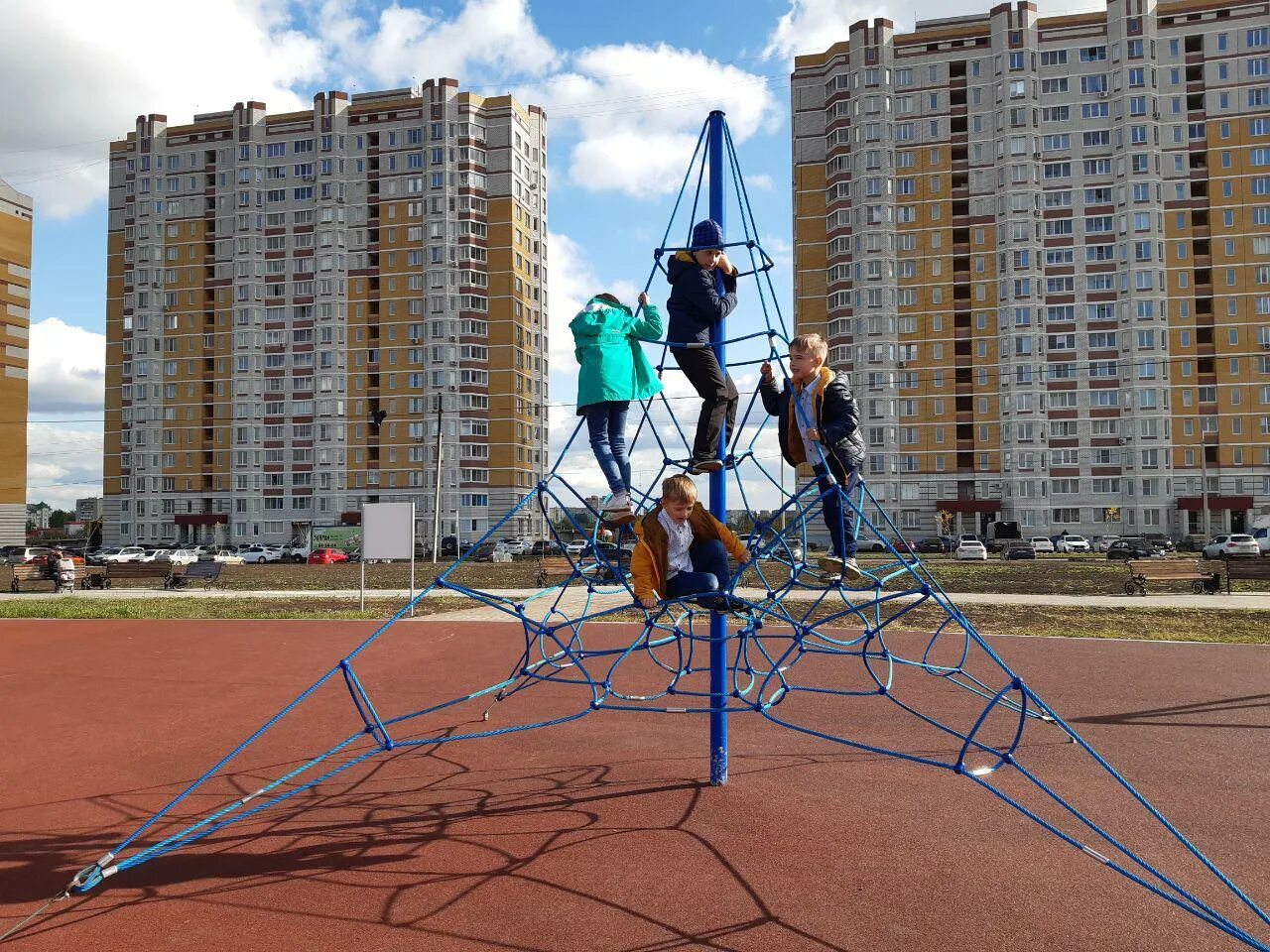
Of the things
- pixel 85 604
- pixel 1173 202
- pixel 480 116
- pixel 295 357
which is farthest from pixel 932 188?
pixel 85 604

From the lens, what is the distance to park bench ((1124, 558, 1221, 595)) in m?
18.5

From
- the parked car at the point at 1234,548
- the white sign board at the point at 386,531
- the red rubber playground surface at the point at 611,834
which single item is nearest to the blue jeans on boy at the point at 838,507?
the red rubber playground surface at the point at 611,834

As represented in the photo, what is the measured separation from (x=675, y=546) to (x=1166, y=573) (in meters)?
18.3

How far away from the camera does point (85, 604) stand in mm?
17922

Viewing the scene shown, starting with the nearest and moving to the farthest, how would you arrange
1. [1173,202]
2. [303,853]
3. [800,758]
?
[303,853] → [800,758] → [1173,202]

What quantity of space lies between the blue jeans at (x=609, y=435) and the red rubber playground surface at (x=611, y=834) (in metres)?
2.13

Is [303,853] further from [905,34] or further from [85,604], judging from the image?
[905,34]

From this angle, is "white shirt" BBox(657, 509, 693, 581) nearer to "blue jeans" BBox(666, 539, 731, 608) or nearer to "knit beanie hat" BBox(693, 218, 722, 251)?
"blue jeans" BBox(666, 539, 731, 608)

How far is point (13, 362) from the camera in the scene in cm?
5194

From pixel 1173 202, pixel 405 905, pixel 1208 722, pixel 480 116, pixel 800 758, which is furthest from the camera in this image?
pixel 480 116

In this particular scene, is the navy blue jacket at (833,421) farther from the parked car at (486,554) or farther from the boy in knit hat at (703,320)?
the parked car at (486,554)

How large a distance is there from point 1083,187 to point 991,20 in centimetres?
1240

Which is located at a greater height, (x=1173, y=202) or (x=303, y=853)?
(x=1173, y=202)

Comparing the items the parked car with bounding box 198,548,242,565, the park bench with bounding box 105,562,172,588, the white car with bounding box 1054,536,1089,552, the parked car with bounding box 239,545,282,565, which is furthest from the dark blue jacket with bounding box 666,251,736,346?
the white car with bounding box 1054,536,1089,552
